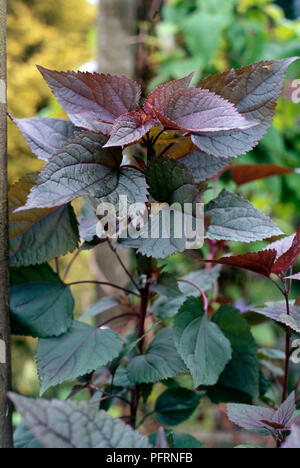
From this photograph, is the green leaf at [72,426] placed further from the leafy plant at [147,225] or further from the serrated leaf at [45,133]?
A: the serrated leaf at [45,133]

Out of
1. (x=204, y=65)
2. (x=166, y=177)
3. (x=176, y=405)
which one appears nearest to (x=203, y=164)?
(x=166, y=177)

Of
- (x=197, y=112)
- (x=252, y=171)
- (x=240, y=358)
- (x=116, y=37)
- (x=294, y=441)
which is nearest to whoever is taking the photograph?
(x=294, y=441)

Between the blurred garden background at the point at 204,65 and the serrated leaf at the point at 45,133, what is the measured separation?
0.50 meters

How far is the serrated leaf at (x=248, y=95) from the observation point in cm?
36

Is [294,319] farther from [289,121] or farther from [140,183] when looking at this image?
[289,121]

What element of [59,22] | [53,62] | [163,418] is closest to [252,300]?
[163,418]

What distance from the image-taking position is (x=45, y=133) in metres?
0.43

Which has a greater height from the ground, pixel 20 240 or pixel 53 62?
pixel 53 62

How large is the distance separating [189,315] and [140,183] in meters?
0.15

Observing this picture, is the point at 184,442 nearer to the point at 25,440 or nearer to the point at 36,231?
the point at 25,440

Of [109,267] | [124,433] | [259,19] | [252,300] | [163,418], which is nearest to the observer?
[124,433]

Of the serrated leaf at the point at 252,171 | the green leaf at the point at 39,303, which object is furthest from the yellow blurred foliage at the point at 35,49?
the green leaf at the point at 39,303

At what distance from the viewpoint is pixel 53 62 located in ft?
6.83

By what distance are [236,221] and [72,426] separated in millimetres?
220
